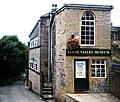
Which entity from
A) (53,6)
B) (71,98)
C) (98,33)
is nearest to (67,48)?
(98,33)

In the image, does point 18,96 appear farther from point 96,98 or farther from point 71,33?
point 96,98

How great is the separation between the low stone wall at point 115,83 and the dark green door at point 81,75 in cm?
173

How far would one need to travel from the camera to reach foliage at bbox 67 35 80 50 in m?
18.0

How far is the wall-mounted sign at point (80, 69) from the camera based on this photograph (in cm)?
1862

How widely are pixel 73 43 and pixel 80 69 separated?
1.97 metres

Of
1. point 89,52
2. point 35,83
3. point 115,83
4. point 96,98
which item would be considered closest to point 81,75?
point 89,52

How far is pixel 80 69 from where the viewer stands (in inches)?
736

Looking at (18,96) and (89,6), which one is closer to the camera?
(89,6)

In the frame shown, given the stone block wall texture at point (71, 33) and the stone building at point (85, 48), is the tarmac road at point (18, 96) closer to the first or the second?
the stone block wall texture at point (71, 33)

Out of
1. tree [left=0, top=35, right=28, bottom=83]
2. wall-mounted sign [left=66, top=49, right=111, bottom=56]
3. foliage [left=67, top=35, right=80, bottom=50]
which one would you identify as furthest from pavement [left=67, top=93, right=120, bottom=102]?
tree [left=0, top=35, right=28, bottom=83]

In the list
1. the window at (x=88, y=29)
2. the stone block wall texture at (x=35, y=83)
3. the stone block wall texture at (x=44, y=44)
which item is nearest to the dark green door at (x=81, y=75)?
the window at (x=88, y=29)

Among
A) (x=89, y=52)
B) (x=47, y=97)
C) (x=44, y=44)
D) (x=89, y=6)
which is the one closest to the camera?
(x=89, y=6)

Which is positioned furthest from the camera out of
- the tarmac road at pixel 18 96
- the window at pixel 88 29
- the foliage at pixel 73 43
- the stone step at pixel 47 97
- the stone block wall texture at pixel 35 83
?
the stone block wall texture at pixel 35 83

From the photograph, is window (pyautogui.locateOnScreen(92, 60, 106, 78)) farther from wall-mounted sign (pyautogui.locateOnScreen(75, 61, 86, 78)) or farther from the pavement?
the pavement
